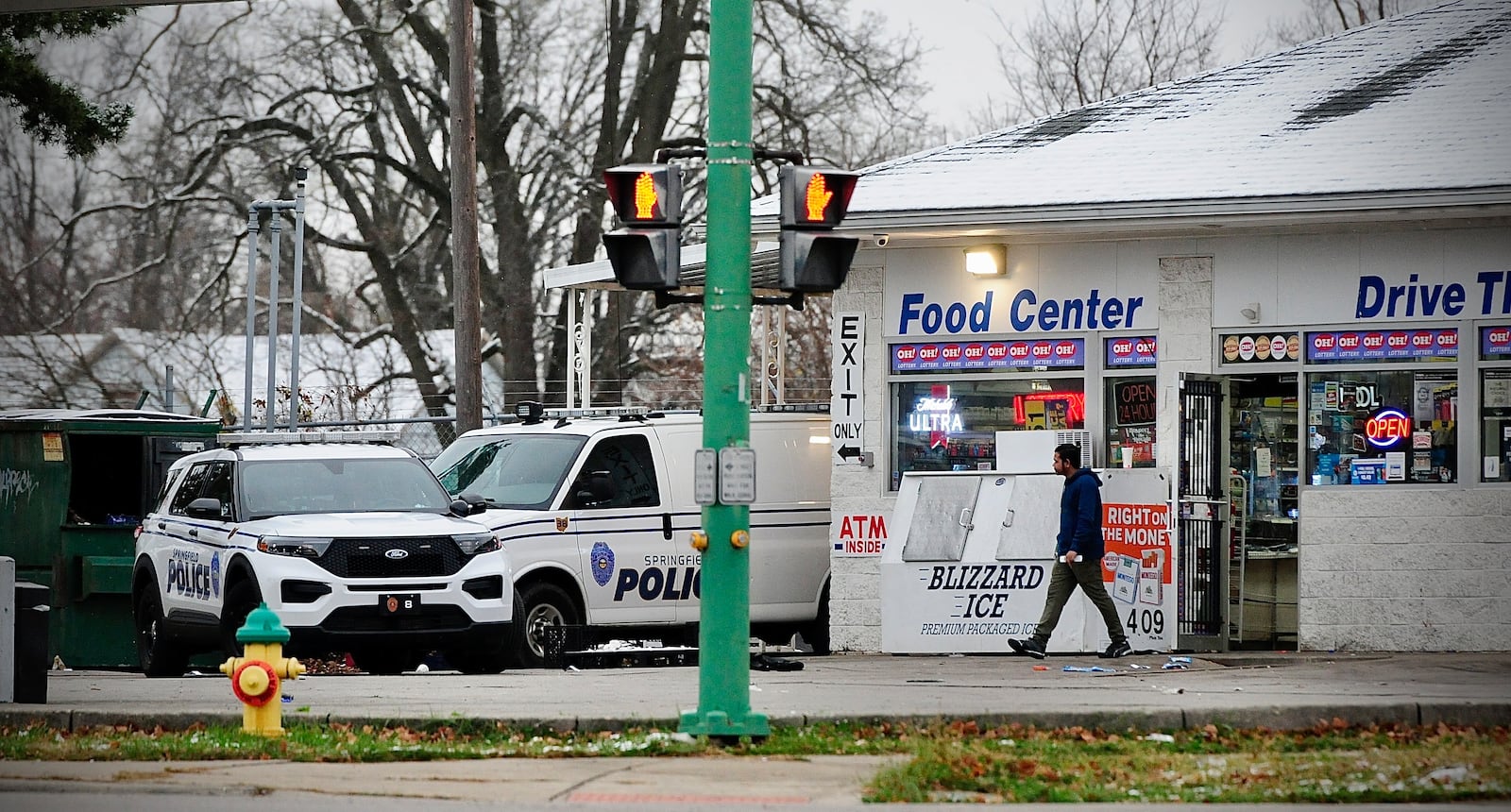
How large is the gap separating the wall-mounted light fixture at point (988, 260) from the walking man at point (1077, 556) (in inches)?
81.7

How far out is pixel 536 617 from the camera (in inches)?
639

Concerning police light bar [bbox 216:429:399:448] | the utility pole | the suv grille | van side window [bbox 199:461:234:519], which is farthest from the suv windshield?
the utility pole

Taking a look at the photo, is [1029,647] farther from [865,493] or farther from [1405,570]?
→ [1405,570]

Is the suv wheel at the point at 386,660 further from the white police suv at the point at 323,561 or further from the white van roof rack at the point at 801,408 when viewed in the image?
the white van roof rack at the point at 801,408

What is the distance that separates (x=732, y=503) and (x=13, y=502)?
9872mm

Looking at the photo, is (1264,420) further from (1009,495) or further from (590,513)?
(590,513)

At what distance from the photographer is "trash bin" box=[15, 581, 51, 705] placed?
1226 cm

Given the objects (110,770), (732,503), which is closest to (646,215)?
(732,503)

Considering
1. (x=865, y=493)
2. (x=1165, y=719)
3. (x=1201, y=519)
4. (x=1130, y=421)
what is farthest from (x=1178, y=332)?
(x=1165, y=719)

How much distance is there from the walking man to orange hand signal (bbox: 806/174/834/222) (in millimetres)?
Answer: 5455

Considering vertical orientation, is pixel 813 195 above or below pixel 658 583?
above

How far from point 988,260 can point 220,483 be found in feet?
22.5

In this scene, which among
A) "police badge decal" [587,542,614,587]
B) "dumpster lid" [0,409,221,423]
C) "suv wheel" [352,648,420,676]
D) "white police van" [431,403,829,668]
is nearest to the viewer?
"suv wheel" [352,648,420,676]

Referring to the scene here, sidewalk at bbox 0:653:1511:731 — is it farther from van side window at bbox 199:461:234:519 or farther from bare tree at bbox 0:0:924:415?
bare tree at bbox 0:0:924:415
